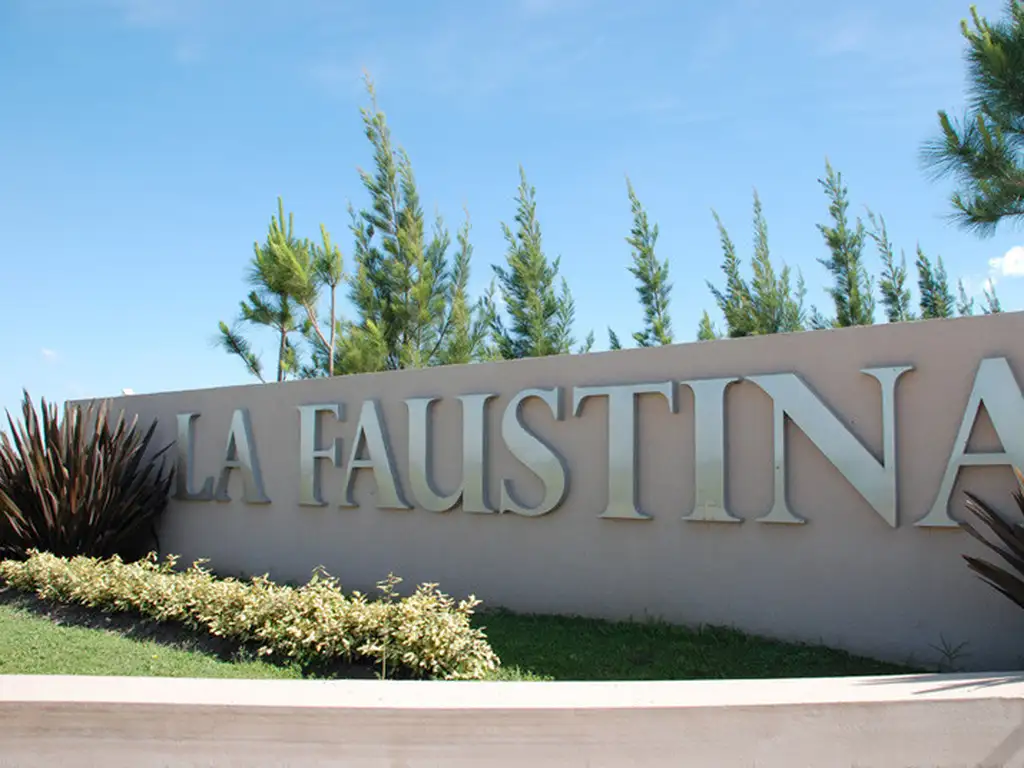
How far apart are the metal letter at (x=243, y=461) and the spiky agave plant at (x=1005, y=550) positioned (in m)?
7.24

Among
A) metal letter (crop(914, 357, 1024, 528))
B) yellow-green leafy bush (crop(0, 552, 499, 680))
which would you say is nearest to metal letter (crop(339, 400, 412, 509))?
yellow-green leafy bush (crop(0, 552, 499, 680))

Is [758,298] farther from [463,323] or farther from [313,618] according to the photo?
[313,618]

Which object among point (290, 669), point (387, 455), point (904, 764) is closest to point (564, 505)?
point (387, 455)

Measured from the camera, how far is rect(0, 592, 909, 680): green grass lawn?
18.4 ft

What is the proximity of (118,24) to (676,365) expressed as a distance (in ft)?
22.4

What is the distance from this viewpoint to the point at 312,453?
9516 mm

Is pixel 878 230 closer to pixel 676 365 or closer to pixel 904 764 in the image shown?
pixel 676 365

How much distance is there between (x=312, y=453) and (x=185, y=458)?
8.27 ft

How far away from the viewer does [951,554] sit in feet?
18.8

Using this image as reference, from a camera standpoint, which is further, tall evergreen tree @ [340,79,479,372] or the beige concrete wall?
tall evergreen tree @ [340,79,479,372]

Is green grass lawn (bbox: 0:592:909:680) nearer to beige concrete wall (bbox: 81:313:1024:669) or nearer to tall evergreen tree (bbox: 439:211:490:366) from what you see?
beige concrete wall (bbox: 81:313:1024:669)

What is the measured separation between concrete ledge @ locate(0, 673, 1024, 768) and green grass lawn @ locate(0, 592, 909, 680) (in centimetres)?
175

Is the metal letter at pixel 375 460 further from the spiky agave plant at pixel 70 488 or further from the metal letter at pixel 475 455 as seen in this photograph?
the spiky agave plant at pixel 70 488

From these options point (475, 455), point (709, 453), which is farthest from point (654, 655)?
point (475, 455)
